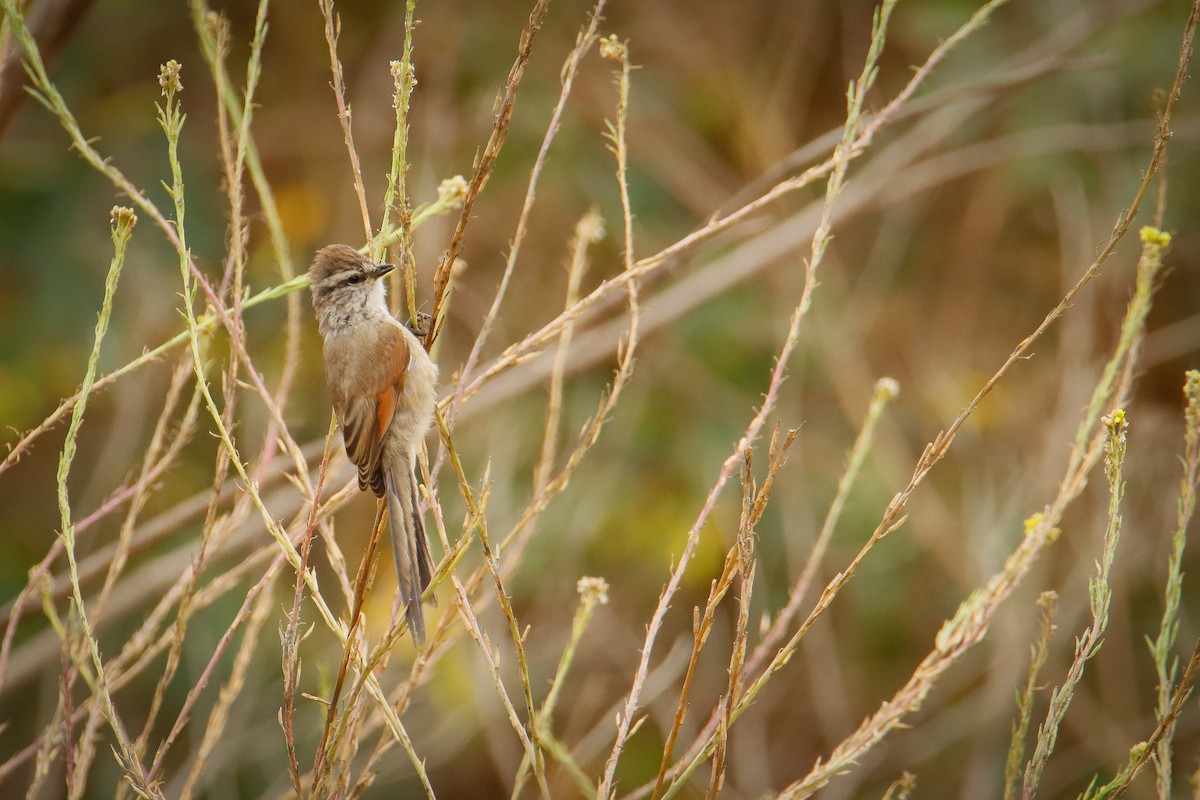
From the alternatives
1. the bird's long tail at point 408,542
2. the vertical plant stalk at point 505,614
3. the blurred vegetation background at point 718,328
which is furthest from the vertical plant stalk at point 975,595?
the blurred vegetation background at point 718,328

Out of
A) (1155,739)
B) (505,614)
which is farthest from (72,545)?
(1155,739)

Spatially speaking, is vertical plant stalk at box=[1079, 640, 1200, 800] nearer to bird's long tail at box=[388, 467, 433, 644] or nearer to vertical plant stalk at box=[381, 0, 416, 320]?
bird's long tail at box=[388, 467, 433, 644]

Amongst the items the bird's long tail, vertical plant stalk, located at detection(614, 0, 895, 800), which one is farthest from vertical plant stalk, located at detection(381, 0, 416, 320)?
the bird's long tail

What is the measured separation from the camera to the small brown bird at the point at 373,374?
311 cm

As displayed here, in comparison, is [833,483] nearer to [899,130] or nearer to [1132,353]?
[899,130]

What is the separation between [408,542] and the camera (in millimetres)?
2727

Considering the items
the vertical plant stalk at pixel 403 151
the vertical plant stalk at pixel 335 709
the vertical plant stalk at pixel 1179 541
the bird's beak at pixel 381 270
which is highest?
the bird's beak at pixel 381 270

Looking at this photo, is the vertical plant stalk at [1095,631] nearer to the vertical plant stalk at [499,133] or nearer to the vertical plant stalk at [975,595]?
the vertical plant stalk at [975,595]

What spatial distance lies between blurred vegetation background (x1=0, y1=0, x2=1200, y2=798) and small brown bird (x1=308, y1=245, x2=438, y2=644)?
1875mm

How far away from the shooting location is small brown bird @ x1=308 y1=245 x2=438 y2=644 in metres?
3.11

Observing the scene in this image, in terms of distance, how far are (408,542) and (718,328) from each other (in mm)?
4349

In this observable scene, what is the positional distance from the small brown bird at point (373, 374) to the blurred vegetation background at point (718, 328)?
1.87 metres

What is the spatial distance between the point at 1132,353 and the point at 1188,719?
17.4ft

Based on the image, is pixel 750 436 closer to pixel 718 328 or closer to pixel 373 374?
pixel 373 374
